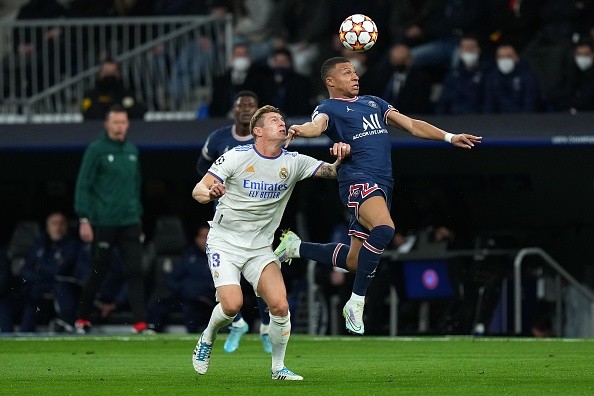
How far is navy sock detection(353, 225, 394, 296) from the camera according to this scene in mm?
11734

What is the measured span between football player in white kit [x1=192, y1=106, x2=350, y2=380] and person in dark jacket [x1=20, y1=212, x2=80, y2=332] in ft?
27.1

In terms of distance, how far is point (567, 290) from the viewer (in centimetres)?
1806

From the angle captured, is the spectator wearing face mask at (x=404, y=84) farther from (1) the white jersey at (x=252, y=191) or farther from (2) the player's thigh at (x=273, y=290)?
(2) the player's thigh at (x=273, y=290)

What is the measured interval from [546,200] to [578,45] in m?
2.02

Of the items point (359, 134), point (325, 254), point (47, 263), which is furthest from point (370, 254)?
point (47, 263)

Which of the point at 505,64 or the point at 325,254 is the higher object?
the point at 505,64

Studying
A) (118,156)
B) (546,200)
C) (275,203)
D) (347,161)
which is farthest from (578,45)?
(275,203)

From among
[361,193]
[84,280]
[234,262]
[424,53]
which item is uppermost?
[424,53]

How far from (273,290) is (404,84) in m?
8.23

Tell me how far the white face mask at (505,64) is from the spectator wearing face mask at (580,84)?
0.66m

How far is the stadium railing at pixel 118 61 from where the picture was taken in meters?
20.2

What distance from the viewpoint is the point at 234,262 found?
1065 cm

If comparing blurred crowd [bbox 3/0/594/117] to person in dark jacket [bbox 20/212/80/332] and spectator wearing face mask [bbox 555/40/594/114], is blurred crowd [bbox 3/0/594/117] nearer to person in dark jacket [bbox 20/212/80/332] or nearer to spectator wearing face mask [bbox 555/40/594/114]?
spectator wearing face mask [bbox 555/40/594/114]

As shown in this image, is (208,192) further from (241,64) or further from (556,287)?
(241,64)
